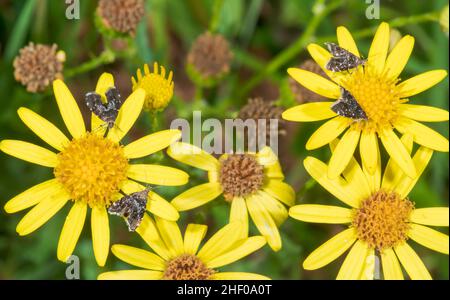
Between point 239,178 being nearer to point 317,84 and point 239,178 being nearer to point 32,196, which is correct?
point 317,84

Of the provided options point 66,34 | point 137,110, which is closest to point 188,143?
point 137,110

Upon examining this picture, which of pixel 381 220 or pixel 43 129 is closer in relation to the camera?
pixel 43 129

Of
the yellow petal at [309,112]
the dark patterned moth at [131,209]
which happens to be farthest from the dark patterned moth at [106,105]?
the yellow petal at [309,112]

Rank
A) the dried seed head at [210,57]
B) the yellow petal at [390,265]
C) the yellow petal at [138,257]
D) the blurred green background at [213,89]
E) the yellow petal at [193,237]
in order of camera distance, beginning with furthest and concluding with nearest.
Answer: the blurred green background at [213,89] < the dried seed head at [210,57] < the yellow petal at [390,265] < the yellow petal at [193,237] < the yellow petal at [138,257]

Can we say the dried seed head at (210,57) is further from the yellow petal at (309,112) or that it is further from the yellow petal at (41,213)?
the yellow petal at (41,213)

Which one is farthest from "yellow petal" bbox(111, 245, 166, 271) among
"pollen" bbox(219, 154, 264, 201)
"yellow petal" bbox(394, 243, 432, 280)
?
"yellow petal" bbox(394, 243, 432, 280)

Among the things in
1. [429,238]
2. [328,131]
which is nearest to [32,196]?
[328,131]
